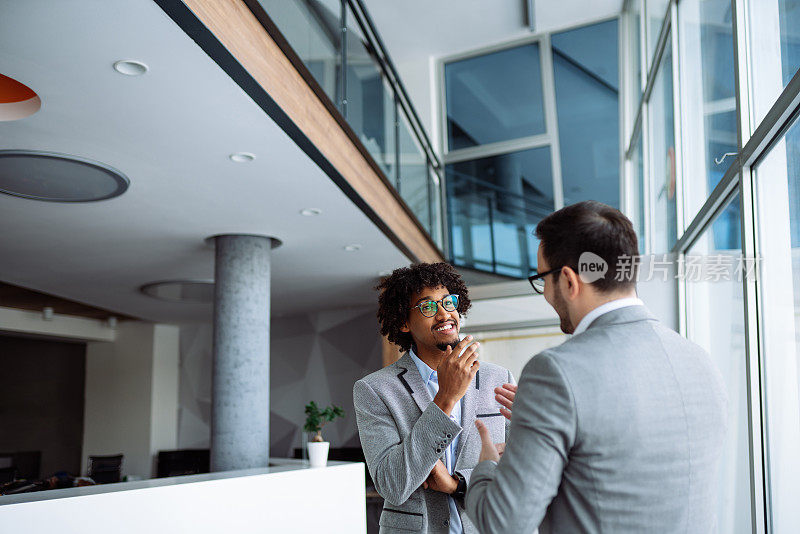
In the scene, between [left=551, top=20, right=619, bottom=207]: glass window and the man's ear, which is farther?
[left=551, top=20, right=619, bottom=207]: glass window

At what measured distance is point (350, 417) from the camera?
33.5 feet

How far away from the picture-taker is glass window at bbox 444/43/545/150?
10.4 m

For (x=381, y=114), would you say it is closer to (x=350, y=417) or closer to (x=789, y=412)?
(x=789, y=412)

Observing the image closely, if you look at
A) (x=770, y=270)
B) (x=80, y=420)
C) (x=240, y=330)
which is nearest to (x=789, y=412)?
(x=770, y=270)

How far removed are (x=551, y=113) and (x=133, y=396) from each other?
26.3 feet

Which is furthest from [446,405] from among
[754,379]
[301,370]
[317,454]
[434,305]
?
[301,370]

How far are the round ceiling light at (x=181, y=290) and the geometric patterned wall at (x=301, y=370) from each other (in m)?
2.15

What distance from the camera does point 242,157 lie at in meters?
4.52

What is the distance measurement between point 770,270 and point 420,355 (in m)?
1.91

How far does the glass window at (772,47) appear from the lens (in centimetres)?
281

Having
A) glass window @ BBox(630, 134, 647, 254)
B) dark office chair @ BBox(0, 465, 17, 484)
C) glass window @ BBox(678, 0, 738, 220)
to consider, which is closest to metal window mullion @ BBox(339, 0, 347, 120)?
glass window @ BBox(678, 0, 738, 220)

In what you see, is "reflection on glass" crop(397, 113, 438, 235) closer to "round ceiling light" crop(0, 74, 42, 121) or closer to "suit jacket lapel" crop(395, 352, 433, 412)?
"round ceiling light" crop(0, 74, 42, 121)

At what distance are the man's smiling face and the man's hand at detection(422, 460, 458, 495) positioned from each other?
1.24 ft

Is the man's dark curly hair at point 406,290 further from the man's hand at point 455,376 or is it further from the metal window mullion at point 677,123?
the metal window mullion at point 677,123
